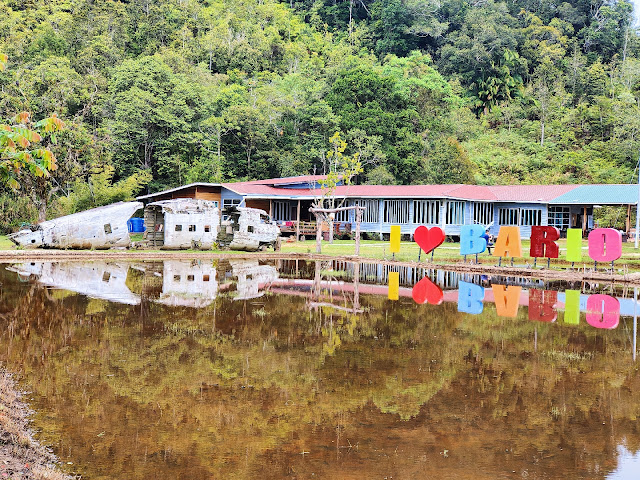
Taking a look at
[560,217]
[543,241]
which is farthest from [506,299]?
[560,217]

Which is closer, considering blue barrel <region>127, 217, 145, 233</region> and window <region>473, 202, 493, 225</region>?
window <region>473, 202, 493, 225</region>

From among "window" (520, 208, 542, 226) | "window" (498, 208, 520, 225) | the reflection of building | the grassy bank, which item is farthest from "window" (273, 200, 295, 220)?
the reflection of building

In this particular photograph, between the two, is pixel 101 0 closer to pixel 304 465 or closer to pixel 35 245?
pixel 35 245

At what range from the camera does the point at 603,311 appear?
60.2 ft

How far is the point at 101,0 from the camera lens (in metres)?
77.9

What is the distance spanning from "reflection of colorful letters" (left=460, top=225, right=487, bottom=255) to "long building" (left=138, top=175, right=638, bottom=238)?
1279cm

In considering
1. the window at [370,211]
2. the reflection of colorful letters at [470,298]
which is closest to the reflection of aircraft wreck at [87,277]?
the reflection of colorful letters at [470,298]

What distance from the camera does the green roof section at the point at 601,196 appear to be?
1640 inches

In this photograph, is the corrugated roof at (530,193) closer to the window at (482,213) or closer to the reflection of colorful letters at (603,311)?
the window at (482,213)

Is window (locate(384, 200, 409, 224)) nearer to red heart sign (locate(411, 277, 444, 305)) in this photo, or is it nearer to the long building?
the long building

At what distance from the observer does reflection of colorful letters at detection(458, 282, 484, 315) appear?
1823 centimetres

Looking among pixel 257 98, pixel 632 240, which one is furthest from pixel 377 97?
pixel 632 240

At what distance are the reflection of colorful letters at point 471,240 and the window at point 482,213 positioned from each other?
16.3m

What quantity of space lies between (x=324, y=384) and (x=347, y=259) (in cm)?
2192
